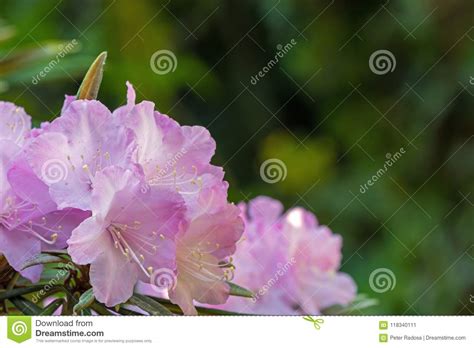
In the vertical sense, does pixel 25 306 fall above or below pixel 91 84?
below

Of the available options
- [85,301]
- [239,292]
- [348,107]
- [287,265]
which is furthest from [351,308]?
[348,107]

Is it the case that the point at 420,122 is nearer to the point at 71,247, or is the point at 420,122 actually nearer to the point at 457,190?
the point at 457,190

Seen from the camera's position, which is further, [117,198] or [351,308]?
[351,308]

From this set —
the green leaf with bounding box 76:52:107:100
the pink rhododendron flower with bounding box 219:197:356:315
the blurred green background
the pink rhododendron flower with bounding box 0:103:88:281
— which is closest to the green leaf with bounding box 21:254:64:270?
the pink rhododendron flower with bounding box 0:103:88:281

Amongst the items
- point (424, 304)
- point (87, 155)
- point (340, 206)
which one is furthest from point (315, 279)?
point (340, 206)
